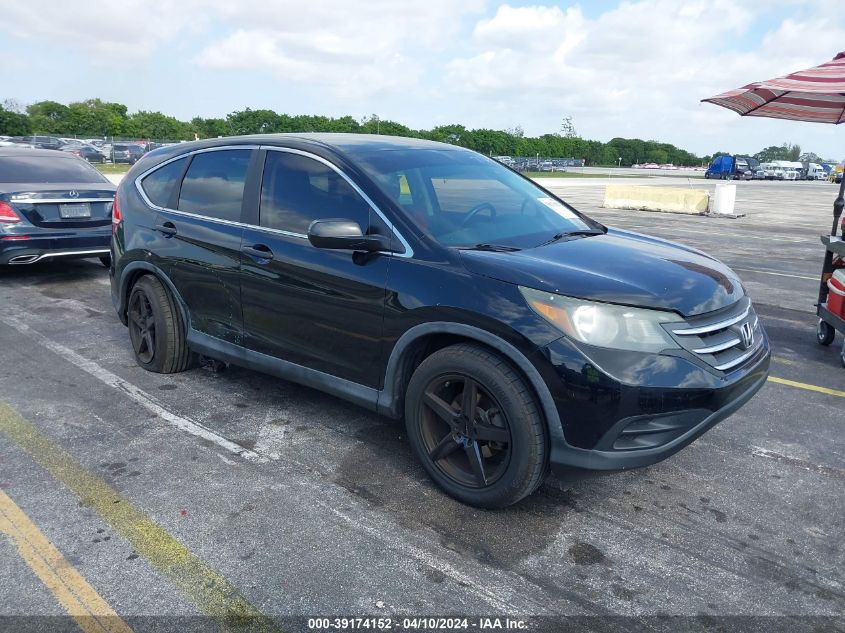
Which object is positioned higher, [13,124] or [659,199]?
[13,124]

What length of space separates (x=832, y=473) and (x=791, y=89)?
12.9 feet

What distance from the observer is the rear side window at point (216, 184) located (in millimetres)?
4414

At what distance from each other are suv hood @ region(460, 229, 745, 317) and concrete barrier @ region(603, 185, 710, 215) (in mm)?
19648

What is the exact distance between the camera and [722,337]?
10.7 feet

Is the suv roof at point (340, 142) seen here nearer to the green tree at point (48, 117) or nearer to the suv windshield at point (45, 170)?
the suv windshield at point (45, 170)

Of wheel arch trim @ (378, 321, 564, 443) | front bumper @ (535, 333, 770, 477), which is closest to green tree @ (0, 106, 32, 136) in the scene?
wheel arch trim @ (378, 321, 564, 443)

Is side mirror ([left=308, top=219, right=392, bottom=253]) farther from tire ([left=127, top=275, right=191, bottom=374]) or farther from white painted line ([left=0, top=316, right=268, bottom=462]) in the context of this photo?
tire ([left=127, top=275, right=191, bottom=374])

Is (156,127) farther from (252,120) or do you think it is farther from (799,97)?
(799,97)

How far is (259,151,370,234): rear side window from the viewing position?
381 centimetres

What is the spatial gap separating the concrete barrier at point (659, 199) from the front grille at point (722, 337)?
64.6ft

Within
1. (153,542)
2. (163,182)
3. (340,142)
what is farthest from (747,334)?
(163,182)

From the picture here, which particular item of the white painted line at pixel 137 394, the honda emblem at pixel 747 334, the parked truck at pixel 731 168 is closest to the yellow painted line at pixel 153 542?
the white painted line at pixel 137 394

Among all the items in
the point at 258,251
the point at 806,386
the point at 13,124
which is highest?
the point at 13,124

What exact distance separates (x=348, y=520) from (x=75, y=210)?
21.7 ft
